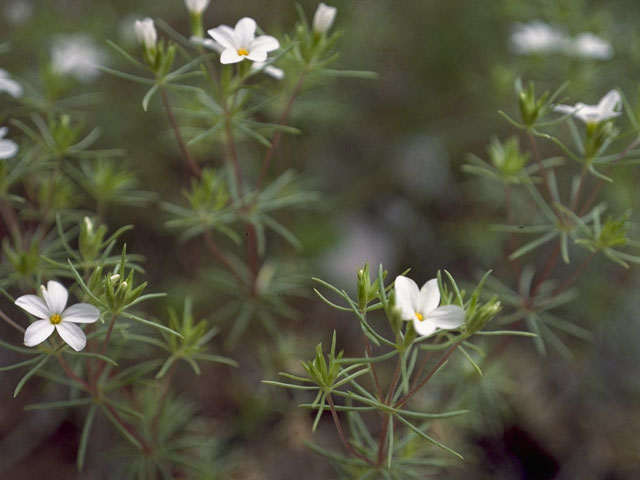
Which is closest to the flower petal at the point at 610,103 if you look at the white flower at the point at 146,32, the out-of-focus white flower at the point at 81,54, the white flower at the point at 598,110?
the white flower at the point at 598,110

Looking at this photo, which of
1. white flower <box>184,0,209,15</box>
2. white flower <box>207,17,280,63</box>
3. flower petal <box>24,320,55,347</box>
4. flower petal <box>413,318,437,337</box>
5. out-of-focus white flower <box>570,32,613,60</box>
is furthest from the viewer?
out-of-focus white flower <box>570,32,613,60</box>

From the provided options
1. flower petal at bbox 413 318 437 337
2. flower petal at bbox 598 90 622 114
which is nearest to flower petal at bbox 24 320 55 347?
flower petal at bbox 413 318 437 337

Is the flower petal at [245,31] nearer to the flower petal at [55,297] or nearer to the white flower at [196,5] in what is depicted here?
the white flower at [196,5]

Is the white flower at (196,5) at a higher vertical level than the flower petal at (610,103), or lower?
higher

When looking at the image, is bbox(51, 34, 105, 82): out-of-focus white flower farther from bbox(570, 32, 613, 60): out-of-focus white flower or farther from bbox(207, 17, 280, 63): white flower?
bbox(570, 32, 613, 60): out-of-focus white flower

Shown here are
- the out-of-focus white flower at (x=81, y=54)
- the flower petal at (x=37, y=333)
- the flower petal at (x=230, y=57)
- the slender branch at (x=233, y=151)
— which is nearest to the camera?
the flower petal at (x=37, y=333)

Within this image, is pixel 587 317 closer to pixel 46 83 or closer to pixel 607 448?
pixel 607 448
